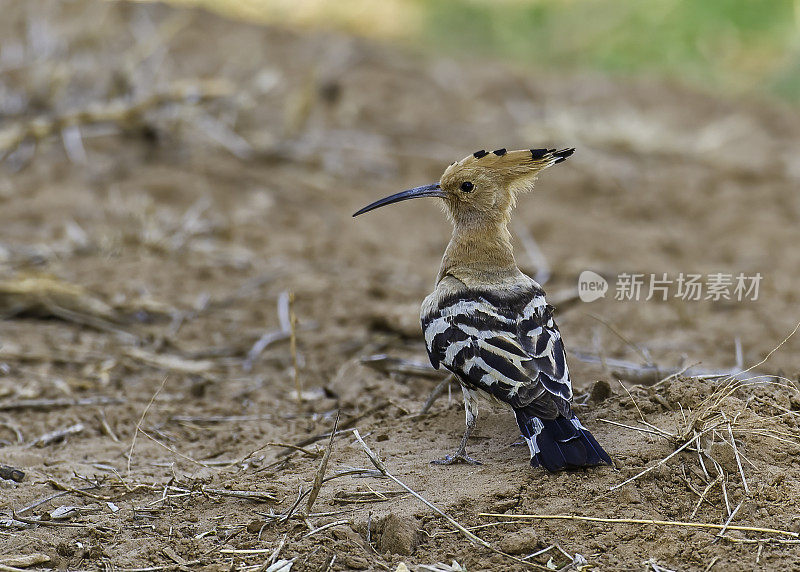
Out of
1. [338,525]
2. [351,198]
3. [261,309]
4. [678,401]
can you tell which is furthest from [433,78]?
[338,525]

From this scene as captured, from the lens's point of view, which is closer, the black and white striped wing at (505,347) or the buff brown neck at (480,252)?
the black and white striped wing at (505,347)

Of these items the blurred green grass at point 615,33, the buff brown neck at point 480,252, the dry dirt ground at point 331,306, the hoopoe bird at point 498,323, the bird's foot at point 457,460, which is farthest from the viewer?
the blurred green grass at point 615,33

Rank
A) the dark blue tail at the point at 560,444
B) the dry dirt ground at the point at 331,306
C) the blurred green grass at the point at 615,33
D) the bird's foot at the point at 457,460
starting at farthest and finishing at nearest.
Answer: the blurred green grass at the point at 615,33
the bird's foot at the point at 457,460
the dark blue tail at the point at 560,444
the dry dirt ground at the point at 331,306

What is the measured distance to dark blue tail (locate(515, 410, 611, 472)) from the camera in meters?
3.05

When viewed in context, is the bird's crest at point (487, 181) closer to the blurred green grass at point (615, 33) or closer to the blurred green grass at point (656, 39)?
the blurred green grass at point (615, 33)

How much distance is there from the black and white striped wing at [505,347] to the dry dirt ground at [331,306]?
26 cm

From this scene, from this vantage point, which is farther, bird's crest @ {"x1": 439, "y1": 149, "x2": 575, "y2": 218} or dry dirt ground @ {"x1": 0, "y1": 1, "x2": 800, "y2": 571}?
bird's crest @ {"x1": 439, "y1": 149, "x2": 575, "y2": 218}

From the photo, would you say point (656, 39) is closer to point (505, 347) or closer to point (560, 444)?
point (505, 347)

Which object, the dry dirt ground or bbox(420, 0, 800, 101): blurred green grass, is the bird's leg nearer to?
the dry dirt ground

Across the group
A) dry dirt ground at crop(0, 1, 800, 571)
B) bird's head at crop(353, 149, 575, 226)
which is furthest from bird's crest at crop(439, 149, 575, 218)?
dry dirt ground at crop(0, 1, 800, 571)

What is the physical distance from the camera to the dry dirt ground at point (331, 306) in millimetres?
2877

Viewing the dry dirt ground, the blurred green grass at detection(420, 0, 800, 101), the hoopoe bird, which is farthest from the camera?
the blurred green grass at detection(420, 0, 800, 101)

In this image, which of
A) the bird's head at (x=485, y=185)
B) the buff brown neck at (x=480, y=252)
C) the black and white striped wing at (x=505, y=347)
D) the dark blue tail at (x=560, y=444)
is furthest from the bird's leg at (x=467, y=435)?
the bird's head at (x=485, y=185)

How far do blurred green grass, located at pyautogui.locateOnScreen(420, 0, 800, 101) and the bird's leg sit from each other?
897cm
